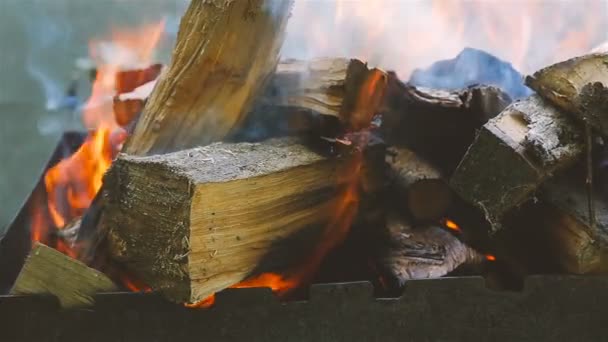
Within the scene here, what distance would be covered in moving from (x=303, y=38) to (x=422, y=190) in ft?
2.04

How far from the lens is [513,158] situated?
1134 mm

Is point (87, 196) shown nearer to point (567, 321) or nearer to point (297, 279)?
point (297, 279)

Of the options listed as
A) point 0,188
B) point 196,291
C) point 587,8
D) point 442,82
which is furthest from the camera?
point 0,188

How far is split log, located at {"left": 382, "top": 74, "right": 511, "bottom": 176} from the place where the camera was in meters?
1.41

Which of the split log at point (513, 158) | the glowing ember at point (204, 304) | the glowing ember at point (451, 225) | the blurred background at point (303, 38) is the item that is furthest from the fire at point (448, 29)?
the glowing ember at point (204, 304)

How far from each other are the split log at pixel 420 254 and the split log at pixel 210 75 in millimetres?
420

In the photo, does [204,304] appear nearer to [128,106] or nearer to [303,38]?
[128,106]

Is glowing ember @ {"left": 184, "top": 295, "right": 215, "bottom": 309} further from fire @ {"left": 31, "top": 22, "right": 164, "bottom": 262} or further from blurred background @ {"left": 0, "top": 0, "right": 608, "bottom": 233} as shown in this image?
blurred background @ {"left": 0, "top": 0, "right": 608, "bottom": 233}

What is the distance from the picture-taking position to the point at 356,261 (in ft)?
4.49

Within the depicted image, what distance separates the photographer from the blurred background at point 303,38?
1797 millimetres

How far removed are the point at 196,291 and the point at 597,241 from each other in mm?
716

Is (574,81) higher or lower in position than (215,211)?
higher

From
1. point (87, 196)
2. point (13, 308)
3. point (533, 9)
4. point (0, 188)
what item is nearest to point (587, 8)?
point (533, 9)

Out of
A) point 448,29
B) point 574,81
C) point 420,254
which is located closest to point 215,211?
point 420,254
